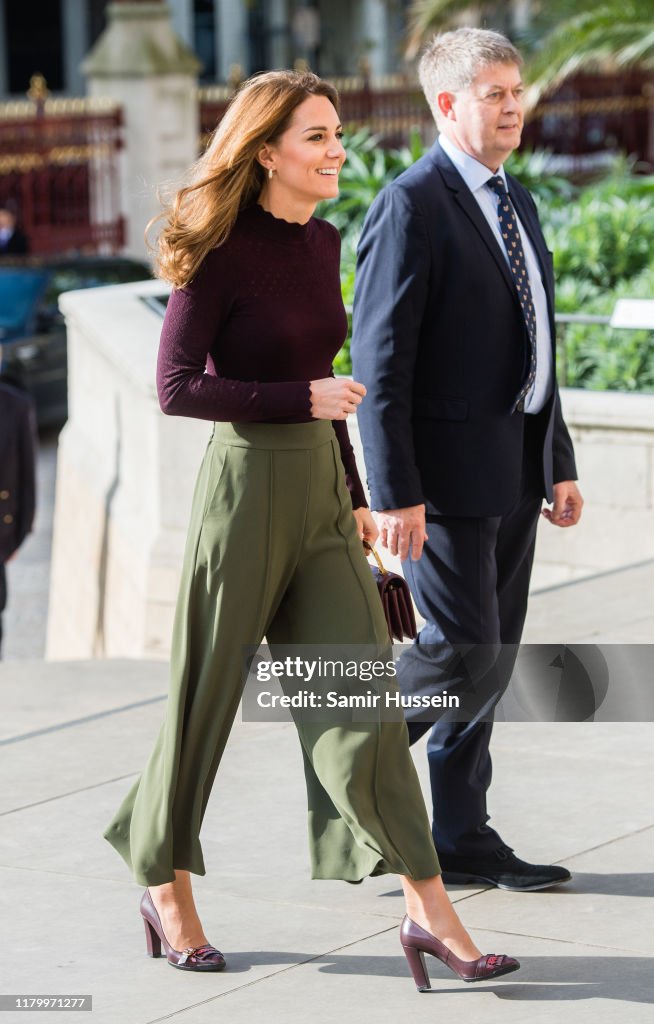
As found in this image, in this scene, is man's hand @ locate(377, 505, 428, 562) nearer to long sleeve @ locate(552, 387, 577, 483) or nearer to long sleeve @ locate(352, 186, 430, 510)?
long sleeve @ locate(352, 186, 430, 510)

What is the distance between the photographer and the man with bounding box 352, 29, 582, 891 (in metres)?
4.16

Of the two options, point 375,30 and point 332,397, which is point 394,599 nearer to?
point 332,397

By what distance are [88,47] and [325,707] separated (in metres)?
45.3

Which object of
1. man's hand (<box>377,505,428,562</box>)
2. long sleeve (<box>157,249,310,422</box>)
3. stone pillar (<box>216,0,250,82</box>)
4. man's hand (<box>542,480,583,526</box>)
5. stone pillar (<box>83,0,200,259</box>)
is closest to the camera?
long sleeve (<box>157,249,310,422</box>)

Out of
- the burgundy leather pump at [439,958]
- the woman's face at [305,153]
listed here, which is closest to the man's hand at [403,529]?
the woman's face at [305,153]

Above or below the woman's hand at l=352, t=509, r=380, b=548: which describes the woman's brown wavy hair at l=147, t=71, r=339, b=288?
above

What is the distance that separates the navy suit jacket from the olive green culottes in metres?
0.34

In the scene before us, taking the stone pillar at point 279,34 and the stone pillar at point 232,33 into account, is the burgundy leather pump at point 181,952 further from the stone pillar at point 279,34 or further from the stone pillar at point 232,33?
the stone pillar at point 232,33

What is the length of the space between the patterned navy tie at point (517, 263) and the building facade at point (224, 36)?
137 feet

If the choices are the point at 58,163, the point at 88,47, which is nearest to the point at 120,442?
the point at 58,163

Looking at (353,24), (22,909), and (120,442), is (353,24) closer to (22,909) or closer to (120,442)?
(120,442)

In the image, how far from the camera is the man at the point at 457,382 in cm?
416

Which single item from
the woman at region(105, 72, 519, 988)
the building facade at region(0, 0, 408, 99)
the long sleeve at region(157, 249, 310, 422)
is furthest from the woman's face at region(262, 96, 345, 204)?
the building facade at region(0, 0, 408, 99)

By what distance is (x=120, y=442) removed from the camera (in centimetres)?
1016
